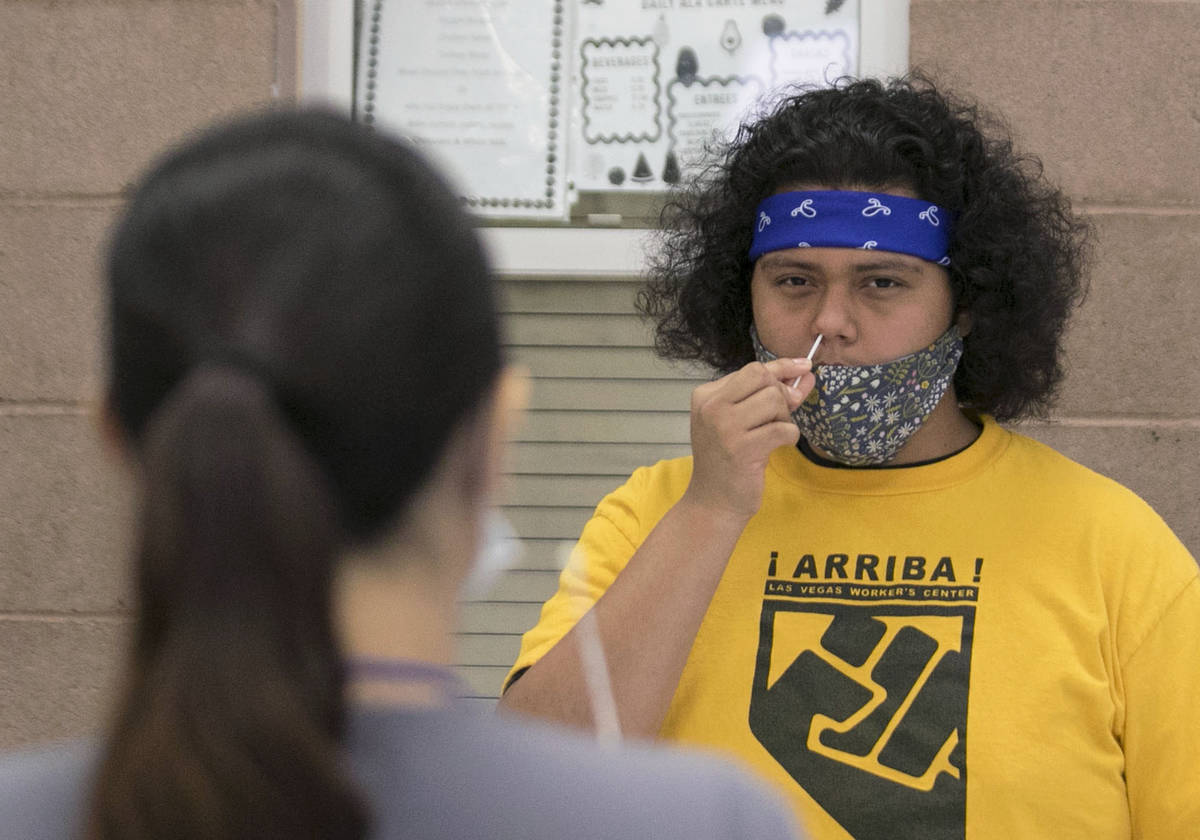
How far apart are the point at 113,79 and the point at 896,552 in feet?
8.00

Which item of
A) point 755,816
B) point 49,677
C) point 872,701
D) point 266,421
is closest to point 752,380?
point 872,701

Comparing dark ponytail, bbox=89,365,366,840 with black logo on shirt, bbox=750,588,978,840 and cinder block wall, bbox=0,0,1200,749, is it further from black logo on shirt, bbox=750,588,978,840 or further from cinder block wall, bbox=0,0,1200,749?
cinder block wall, bbox=0,0,1200,749

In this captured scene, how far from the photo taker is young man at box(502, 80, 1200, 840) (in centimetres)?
187

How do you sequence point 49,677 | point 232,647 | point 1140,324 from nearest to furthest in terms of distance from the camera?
point 232,647, point 1140,324, point 49,677

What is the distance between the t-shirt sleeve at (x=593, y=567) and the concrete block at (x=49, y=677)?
1683 millimetres

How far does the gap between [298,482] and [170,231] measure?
0.58 ft

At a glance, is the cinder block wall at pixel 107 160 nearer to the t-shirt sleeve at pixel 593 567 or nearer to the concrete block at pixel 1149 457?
the concrete block at pixel 1149 457

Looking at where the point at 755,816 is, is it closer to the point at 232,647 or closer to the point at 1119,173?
the point at 232,647

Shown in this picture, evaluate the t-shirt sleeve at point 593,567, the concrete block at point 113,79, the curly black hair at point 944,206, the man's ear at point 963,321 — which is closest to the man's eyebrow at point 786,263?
the curly black hair at point 944,206

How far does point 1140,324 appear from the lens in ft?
10.4

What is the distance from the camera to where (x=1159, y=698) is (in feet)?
6.02

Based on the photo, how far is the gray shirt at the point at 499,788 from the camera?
779mm

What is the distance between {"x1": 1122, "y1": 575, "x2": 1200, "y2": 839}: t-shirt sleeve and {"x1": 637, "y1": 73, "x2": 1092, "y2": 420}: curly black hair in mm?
531

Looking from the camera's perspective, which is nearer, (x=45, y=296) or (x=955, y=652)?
(x=955, y=652)
